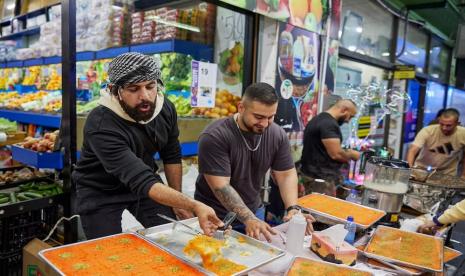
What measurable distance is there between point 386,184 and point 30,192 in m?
2.58

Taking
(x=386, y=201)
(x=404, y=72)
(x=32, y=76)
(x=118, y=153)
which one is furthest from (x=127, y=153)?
(x=404, y=72)

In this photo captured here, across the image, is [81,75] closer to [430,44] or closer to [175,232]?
[175,232]

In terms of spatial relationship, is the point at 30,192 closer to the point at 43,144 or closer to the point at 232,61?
the point at 43,144

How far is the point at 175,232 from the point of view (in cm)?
180

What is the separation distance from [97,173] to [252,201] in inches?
40.9

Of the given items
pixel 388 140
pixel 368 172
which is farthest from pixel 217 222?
pixel 388 140

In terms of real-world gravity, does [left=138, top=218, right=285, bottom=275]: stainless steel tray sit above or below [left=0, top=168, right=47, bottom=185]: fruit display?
above

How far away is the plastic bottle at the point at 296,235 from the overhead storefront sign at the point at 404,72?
6477 millimetres

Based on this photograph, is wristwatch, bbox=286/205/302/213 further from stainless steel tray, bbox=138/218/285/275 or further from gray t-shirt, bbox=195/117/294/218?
stainless steel tray, bbox=138/218/285/275

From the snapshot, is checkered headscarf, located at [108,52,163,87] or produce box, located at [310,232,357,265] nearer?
produce box, located at [310,232,357,265]

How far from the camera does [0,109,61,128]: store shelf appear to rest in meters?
3.52

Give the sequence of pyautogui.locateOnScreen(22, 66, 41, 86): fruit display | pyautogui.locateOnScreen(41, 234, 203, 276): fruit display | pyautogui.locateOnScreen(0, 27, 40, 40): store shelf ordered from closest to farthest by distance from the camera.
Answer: pyautogui.locateOnScreen(41, 234, 203, 276): fruit display
pyautogui.locateOnScreen(22, 66, 41, 86): fruit display
pyautogui.locateOnScreen(0, 27, 40, 40): store shelf

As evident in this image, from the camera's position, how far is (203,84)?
12.6 ft

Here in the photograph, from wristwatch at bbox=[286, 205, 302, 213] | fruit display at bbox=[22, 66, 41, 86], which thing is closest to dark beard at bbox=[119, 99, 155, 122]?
wristwatch at bbox=[286, 205, 302, 213]
